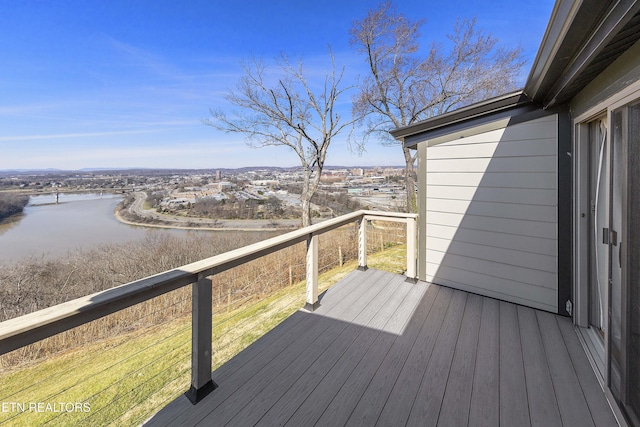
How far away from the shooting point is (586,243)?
91.2 inches

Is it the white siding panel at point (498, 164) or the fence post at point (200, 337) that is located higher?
the white siding panel at point (498, 164)

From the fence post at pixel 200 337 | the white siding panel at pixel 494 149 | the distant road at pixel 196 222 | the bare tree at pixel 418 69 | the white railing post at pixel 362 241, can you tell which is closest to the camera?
the fence post at pixel 200 337

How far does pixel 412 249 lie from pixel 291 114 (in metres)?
8.86

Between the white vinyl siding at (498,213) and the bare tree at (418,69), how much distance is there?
581 centimetres

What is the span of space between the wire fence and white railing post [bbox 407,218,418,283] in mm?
1302

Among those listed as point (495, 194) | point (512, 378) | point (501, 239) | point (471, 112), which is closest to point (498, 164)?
point (495, 194)

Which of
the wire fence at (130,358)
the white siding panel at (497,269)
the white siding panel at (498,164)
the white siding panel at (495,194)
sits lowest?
the wire fence at (130,358)

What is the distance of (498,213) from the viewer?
3.01 m

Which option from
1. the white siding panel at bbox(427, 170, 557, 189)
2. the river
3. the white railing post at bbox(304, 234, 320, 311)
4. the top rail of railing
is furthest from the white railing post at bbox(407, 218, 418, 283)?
the river

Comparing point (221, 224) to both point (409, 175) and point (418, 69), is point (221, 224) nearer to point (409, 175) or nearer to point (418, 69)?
point (409, 175)

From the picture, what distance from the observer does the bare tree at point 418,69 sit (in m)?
9.49

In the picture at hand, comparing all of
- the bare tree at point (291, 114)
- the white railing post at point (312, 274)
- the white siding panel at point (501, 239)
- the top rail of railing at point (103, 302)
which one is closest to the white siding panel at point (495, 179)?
the white siding panel at point (501, 239)

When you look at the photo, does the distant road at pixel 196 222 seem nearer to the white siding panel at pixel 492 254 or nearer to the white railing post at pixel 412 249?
the white railing post at pixel 412 249

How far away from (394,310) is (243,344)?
158 cm
